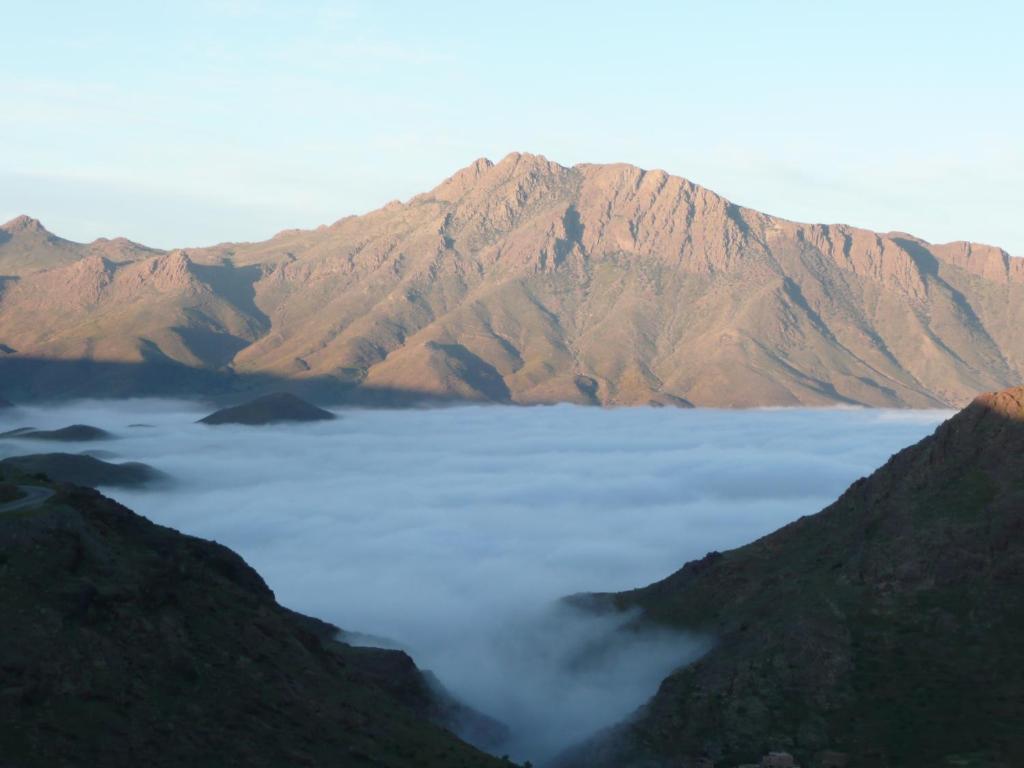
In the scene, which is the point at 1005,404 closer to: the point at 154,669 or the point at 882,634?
the point at 882,634

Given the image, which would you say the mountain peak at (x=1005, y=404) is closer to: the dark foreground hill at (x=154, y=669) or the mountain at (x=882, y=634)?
the mountain at (x=882, y=634)

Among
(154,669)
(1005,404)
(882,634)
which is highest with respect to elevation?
(1005,404)

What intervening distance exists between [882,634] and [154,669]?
6110 cm

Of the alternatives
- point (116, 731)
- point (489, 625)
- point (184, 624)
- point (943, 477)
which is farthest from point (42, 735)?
point (489, 625)

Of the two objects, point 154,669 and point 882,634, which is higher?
point 882,634

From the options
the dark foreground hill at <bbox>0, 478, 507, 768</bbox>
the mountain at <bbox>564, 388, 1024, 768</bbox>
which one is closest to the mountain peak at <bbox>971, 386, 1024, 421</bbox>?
the mountain at <bbox>564, 388, 1024, 768</bbox>

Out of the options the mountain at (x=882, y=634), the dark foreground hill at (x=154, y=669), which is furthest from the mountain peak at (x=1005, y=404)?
the dark foreground hill at (x=154, y=669)

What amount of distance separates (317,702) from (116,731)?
17681mm

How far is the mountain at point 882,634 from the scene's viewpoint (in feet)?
301

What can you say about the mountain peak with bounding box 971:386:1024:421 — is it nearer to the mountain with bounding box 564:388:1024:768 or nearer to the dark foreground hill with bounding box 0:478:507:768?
the mountain with bounding box 564:388:1024:768

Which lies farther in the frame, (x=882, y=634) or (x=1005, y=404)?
(x=1005, y=404)

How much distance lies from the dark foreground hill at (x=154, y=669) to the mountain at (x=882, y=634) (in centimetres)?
2525

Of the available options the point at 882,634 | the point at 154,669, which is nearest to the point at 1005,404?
the point at 882,634

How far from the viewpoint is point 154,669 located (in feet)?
227
